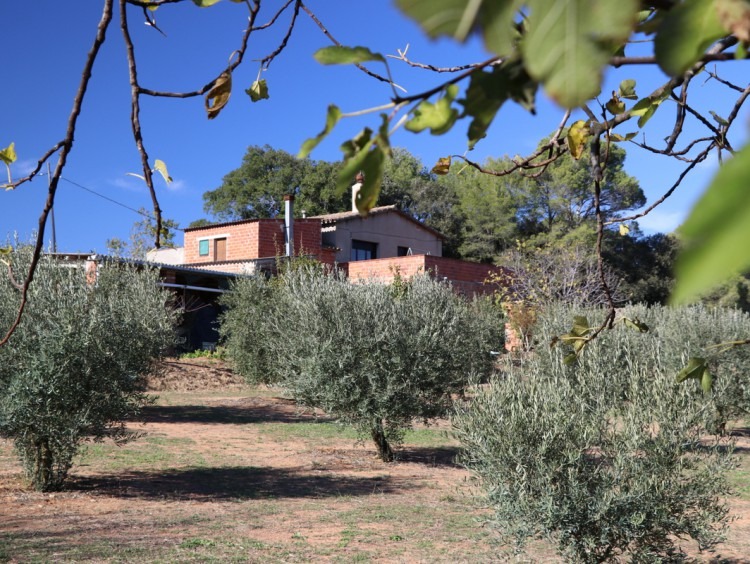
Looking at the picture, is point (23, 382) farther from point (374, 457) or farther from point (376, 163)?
point (376, 163)

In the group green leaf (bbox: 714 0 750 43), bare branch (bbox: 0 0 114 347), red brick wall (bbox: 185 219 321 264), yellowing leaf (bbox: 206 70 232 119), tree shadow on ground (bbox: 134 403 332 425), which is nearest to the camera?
green leaf (bbox: 714 0 750 43)

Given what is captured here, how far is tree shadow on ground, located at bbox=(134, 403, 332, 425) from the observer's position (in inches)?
651

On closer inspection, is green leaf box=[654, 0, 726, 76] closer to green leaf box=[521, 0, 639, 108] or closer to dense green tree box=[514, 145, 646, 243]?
green leaf box=[521, 0, 639, 108]

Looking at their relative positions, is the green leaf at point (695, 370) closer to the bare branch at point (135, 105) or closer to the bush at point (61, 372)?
the bare branch at point (135, 105)

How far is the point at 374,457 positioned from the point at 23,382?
6.15 m

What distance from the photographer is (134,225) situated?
34312mm

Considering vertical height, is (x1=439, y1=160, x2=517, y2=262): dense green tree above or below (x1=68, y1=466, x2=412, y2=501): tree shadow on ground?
above

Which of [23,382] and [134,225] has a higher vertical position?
[134,225]

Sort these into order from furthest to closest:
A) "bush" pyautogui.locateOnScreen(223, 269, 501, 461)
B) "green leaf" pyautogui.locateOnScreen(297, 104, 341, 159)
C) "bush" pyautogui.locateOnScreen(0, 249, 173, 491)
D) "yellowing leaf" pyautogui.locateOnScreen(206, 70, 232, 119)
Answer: "bush" pyautogui.locateOnScreen(223, 269, 501, 461) → "bush" pyautogui.locateOnScreen(0, 249, 173, 491) → "yellowing leaf" pyautogui.locateOnScreen(206, 70, 232, 119) → "green leaf" pyautogui.locateOnScreen(297, 104, 341, 159)

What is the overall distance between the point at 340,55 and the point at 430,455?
1345 cm

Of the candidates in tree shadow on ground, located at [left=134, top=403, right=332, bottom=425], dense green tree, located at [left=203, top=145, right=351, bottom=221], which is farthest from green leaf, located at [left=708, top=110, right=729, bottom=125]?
dense green tree, located at [left=203, top=145, right=351, bottom=221]

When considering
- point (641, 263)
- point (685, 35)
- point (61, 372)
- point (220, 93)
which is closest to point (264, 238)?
point (641, 263)

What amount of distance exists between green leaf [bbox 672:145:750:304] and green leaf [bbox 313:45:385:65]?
301mm

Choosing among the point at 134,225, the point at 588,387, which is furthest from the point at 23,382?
the point at 134,225
